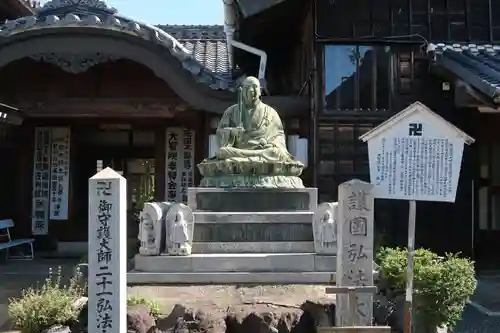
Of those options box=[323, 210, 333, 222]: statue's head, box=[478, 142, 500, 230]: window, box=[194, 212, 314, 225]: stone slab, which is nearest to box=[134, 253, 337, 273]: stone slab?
box=[323, 210, 333, 222]: statue's head

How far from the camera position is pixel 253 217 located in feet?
29.7

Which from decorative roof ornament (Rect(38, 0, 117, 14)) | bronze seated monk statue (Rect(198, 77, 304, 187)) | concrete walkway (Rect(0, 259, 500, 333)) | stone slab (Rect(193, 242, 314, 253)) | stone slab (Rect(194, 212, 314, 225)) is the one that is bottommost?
concrete walkway (Rect(0, 259, 500, 333))

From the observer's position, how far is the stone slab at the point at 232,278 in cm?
812

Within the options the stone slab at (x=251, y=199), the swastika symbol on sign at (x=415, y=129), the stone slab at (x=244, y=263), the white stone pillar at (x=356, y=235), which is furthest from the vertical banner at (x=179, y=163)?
the swastika symbol on sign at (x=415, y=129)

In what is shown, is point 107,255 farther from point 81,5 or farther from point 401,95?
point 81,5

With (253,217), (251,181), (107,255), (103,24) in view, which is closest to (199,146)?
(103,24)

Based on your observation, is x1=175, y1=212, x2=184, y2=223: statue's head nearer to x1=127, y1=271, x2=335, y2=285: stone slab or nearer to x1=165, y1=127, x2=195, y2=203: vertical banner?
x1=127, y1=271, x2=335, y2=285: stone slab

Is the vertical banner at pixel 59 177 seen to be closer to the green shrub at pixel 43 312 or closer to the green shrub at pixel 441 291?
the green shrub at pixel 43 312

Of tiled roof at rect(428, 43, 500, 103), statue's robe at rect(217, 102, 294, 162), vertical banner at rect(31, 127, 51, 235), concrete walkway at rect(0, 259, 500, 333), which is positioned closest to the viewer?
concrete walkway at rect(0, 259, 500, 333)

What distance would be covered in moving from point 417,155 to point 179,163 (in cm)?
929

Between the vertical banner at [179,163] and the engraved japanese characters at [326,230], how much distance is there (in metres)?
6.77

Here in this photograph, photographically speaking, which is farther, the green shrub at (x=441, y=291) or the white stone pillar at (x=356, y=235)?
the green shrub at (x=441, y=291)

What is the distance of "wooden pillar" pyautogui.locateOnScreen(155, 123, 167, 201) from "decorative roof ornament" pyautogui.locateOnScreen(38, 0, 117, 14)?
342cm

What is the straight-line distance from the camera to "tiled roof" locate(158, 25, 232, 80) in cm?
1794
